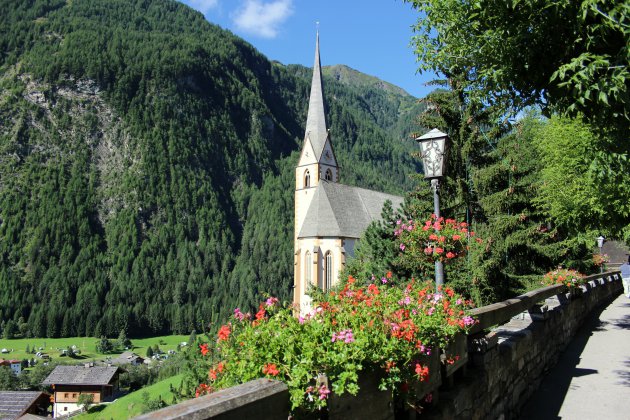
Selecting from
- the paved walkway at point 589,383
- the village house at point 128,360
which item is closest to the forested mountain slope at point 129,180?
the village house at point 128,360

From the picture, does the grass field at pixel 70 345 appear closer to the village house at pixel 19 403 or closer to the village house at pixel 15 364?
the village house at pixel 15 364

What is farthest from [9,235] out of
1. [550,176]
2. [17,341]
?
[550,176]

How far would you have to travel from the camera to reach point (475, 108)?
14.7 m

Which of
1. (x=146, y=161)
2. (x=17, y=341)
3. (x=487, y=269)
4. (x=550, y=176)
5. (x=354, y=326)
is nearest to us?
(x=354, y=326)

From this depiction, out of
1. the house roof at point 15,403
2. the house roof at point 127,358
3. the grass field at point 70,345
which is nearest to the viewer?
the house roof at point 15,403

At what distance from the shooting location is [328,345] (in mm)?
2814

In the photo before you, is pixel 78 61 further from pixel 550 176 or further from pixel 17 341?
pixel 550 176

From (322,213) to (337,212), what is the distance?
4.25 ft

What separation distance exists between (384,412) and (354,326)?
662mm

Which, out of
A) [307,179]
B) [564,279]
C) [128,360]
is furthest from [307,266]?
[128,360]

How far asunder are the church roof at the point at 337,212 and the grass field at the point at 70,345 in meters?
67.0

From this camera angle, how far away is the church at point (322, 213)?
1505 inches

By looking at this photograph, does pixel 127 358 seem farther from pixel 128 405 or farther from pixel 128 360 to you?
pixel 128 405

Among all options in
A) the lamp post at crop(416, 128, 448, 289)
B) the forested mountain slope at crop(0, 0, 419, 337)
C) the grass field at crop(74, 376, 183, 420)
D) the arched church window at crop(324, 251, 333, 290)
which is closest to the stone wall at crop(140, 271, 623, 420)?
the lamp post at crop(416, 128, 448, 289)
